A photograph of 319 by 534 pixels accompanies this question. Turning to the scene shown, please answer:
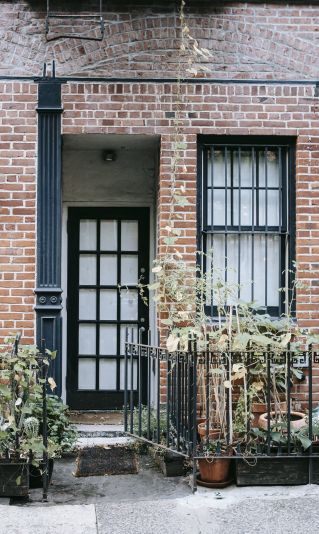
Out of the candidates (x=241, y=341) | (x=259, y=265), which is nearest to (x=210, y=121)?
(x=259, y=265)

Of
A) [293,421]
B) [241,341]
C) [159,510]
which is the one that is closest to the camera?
[159,510]

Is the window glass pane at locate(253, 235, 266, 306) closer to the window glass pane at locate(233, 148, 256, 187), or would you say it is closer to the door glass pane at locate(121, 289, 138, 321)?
the window glass pane at locate(233, 148, 256, 187)

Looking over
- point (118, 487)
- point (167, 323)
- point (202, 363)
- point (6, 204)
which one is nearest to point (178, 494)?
point (118, 487)

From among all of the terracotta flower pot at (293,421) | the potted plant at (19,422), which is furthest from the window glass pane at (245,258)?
the potted plant at (19,422)

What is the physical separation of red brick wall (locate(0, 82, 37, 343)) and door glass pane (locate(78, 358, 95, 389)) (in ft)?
4.68

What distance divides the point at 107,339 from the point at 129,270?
0.90m

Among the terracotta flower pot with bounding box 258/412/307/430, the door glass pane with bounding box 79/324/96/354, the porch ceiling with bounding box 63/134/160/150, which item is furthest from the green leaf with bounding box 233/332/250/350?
the door glass pane with bounding box 79/324/96/354

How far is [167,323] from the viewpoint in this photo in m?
6.32

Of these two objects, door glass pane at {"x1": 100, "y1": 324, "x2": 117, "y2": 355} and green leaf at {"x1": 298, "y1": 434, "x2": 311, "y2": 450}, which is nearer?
green leaf at {"x1": 298, "y1": 434, "x2": 311, "y2": 450}

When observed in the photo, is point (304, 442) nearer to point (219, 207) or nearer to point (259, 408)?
point (259, 408)

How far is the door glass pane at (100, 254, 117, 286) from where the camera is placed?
809 centimetres

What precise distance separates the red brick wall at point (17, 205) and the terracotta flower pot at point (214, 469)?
2.33 m

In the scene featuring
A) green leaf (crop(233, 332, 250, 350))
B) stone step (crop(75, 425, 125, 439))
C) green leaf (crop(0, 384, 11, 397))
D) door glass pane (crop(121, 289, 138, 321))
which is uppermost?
door glass pane (crop(121, 289, 138, 321))

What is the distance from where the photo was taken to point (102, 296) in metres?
8.09
